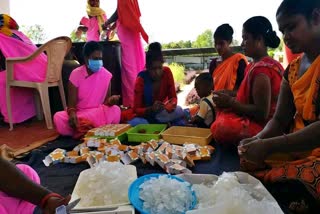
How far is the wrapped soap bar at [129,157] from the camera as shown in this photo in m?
2.00

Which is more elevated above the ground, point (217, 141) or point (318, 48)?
point (318, 48)

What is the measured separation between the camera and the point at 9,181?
1084 millimetres

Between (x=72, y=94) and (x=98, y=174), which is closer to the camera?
(x=98, y=174)

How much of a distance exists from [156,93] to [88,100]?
2.18 feet

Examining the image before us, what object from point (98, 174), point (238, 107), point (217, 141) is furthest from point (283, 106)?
point (98, 174)

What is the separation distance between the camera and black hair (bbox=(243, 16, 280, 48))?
2.04m

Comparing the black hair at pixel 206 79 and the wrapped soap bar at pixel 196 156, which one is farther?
the black hair at pixel 206 79

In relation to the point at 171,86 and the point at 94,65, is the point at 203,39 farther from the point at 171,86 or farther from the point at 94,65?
the point at 94,65

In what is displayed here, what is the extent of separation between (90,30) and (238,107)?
3059 mm

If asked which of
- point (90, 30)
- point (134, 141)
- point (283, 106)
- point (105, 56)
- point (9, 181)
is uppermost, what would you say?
point (90, 30)

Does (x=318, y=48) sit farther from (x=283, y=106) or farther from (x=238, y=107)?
(x=238, y=107)

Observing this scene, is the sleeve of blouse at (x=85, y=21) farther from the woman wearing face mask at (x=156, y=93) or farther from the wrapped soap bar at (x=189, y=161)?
the wrapped soap bar at (x=189, y=161)

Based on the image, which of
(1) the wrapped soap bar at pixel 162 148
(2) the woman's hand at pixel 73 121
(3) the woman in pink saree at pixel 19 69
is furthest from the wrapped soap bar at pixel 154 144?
(3) the woman in pink saree at pixel 19 69

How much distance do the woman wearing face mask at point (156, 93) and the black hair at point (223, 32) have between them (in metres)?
0.55
